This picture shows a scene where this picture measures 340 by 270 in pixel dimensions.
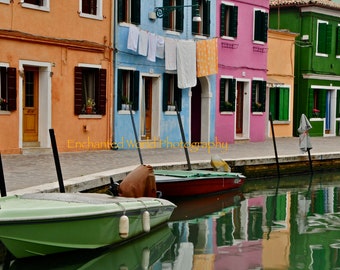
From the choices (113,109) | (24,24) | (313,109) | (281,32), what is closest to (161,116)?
(113,109)

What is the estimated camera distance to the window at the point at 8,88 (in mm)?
20156

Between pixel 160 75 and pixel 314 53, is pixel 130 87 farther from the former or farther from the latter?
pixel 314 53

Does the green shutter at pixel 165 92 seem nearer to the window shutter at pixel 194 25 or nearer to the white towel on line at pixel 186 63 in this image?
the white towel on line at pixel 186 63

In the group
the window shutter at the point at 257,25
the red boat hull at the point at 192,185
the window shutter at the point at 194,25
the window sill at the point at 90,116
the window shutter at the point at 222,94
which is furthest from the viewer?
the window shutter at the point at 257,25

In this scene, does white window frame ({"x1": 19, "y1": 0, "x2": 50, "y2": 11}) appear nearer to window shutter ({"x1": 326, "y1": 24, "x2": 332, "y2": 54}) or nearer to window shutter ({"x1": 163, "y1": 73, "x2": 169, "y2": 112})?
window shutter ({"x1": 163, "y1": 73, "x2": 169, "y2": 112})

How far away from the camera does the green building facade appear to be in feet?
114

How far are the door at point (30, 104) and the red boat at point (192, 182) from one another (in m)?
5.12

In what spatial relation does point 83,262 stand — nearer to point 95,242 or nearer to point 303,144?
point 95,242

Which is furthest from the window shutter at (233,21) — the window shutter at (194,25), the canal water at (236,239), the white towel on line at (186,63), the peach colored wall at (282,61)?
the canal water at (236,239)

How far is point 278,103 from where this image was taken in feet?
109

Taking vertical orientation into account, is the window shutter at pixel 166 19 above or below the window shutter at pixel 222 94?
above

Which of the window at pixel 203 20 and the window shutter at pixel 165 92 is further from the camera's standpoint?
the window at pixel 203 20

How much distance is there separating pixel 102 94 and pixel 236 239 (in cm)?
1074

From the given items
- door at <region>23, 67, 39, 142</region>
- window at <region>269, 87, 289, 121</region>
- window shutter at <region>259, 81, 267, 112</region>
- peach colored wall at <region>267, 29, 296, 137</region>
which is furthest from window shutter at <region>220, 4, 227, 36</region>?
door at <region>23, 67, 39, 142</region>
